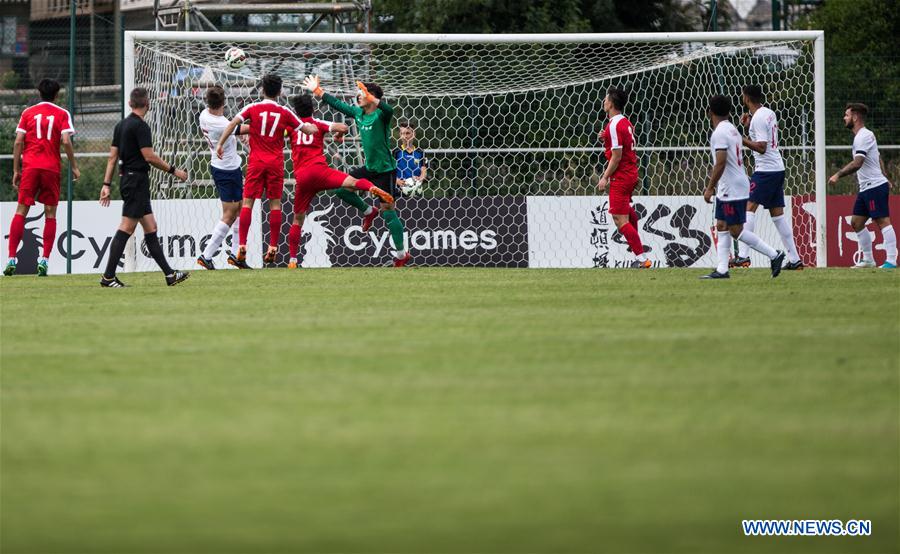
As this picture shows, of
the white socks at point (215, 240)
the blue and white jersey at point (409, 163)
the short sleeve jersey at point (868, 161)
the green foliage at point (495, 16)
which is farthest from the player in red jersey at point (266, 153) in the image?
the green foliage at point (495, 16)

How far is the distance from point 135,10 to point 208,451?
34.1 meters

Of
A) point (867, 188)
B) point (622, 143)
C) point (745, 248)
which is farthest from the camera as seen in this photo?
point (745, 248)

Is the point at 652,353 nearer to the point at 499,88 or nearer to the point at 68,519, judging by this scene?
the point at 68,519

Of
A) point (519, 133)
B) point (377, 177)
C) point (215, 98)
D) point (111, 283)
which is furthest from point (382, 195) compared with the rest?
point (519, 133)

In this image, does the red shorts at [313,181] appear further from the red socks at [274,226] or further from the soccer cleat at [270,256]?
the soccer cleat at [270,256]

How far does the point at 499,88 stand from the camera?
759 inches

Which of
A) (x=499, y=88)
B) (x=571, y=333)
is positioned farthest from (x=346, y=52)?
(x=571, y=333)

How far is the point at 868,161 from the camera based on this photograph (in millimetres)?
15539

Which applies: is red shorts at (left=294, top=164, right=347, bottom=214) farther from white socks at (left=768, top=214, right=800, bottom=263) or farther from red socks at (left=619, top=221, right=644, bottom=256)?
white socks at (left=768, top=214, right=800, bottom=263)

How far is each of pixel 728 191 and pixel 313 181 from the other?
189 inches

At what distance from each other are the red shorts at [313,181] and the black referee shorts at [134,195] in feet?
9.21

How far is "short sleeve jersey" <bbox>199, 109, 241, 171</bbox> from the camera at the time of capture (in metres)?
14.6

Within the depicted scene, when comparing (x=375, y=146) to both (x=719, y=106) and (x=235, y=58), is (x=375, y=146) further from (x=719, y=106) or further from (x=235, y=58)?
(x=719, y=106)

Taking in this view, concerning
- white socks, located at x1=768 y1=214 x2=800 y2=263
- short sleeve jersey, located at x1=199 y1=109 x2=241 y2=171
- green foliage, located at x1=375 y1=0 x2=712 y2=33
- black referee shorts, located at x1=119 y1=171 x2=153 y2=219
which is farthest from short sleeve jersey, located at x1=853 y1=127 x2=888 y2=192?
green foliage, located at x1=375 y1=0 x2=712 y2=33
